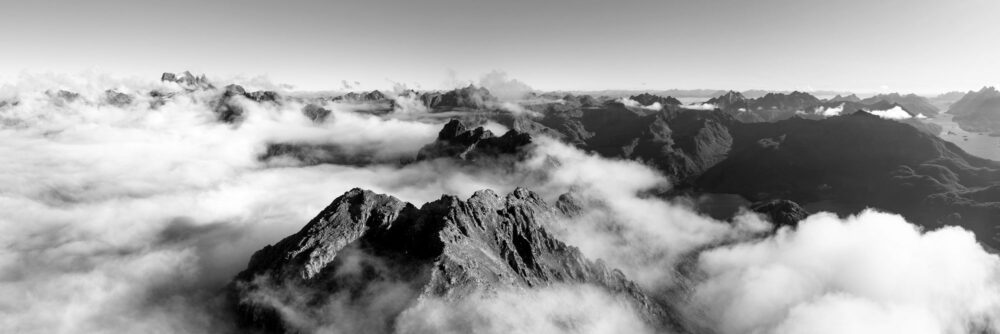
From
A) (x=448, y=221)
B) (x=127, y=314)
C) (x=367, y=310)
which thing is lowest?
(x=127, y=314)

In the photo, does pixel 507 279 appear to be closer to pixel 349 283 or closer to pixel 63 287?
pixel 349 283

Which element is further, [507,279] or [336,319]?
[507,279]

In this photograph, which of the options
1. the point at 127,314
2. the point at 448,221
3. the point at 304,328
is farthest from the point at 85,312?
the point at 448,221

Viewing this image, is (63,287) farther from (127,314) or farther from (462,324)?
(462,324)

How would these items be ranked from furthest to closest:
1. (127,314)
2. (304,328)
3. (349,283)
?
(127,314), (349,283), (304,328)

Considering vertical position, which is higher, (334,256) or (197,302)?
(334,256)

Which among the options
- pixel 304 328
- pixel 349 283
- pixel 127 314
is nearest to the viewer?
pixel 304 328
